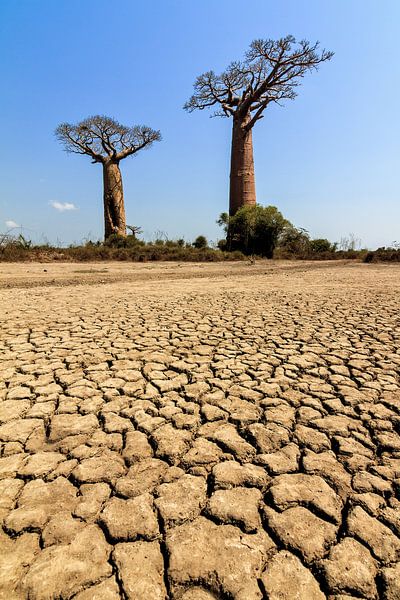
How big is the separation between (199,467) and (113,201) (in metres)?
19.2

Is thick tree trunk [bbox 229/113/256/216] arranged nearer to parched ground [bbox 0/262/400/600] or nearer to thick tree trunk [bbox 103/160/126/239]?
thick tree trunk [bbox 103/160/126/239]

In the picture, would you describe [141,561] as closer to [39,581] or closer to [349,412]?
[39,581]

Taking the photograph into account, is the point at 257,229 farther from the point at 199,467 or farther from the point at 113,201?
the point at 199,467

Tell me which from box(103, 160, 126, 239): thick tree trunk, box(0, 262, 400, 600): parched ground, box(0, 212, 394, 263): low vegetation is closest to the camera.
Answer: box(0, 262, 400, 600): parched ground

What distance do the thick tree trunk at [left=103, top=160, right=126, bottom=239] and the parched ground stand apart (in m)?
17.1

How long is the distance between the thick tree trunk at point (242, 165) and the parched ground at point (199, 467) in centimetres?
1615

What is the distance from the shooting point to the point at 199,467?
134 cm

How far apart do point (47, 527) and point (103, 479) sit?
0.25 metres

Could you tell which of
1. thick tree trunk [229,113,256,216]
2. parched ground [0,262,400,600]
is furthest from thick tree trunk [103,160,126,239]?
parched ground [0,262,400,600]

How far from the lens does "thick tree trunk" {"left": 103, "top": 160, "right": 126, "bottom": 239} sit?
18672 millimetres

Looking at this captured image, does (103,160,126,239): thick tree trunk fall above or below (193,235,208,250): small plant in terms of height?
above

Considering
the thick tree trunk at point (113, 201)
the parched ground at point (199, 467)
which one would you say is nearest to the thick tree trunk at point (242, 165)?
the thick tree trunk at point (113, 201)

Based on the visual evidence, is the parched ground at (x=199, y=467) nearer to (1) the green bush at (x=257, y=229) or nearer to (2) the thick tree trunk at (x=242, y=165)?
(1) the green bush at (x=257, y=229)

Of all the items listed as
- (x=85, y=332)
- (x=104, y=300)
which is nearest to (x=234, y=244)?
(x=104, y=300)
